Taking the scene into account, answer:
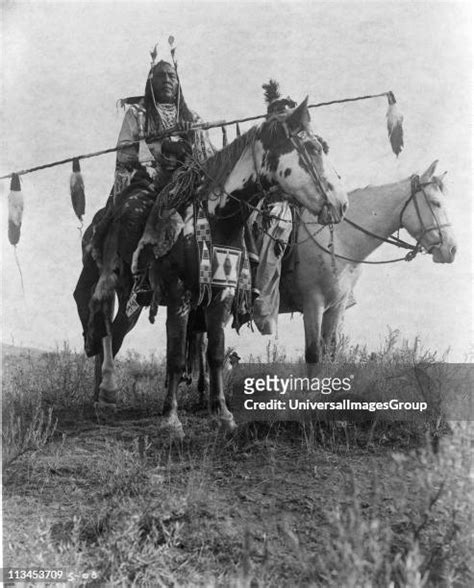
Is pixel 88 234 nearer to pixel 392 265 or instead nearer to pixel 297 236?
pixel 297 236

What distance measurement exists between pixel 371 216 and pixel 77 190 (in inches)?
102

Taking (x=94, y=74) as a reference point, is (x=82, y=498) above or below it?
below

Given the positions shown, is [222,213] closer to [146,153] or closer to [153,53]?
[146,153]

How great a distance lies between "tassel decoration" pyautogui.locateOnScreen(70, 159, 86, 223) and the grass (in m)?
1.62

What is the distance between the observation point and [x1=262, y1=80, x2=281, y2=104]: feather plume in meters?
6.13

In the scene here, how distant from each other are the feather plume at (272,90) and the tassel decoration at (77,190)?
166 cm

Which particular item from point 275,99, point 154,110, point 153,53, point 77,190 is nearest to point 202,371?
point 77,190

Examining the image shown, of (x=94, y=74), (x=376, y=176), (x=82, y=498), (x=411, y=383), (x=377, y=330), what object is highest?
(x=94, y=74)

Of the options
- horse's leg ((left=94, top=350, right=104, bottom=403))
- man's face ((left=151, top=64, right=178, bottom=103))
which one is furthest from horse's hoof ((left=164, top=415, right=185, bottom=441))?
man's face ((left=151, top=64, right=178, bottom=103))

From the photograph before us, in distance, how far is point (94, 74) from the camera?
6203mm

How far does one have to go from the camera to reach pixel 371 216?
6785 millimetres

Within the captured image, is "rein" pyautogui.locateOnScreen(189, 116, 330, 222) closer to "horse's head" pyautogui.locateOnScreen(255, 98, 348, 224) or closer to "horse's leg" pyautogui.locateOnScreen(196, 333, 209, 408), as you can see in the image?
"horse's head" pyautogui.locateOnScreen(255, 98, 348, 224)

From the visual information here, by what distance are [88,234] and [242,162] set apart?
5.39 feet

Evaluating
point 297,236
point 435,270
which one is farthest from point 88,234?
point 435,270
